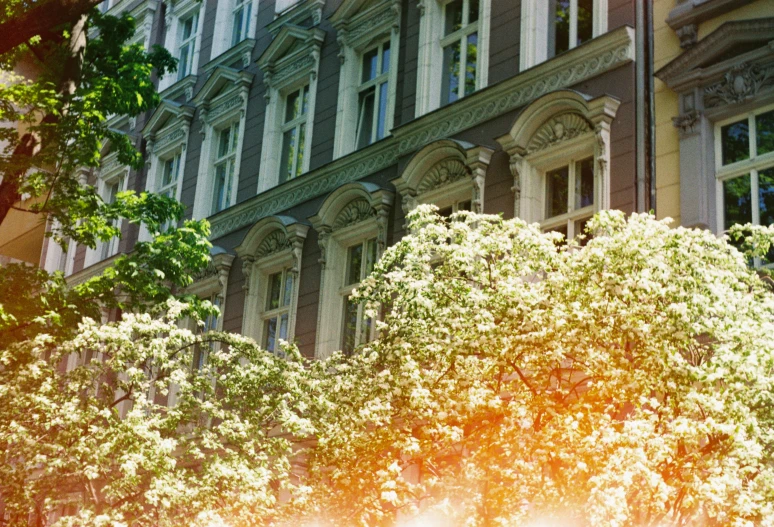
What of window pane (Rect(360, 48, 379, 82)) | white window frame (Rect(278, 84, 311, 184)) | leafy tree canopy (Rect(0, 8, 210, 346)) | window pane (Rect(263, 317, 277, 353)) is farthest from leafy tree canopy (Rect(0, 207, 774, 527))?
white window frame (Rect(278, 84, 311, 184))

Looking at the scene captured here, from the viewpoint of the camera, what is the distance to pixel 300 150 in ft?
73.2

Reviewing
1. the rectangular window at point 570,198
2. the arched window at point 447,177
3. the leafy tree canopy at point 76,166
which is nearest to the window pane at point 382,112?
the arched window at point 447,177

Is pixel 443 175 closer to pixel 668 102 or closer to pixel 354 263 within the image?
pixel 354 263

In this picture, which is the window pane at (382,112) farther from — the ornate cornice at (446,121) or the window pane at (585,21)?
the window pane at (585,21)

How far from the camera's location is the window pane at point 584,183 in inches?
604

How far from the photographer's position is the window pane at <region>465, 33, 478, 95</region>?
60.0 ft

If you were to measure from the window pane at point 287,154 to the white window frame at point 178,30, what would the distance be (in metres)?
5.50

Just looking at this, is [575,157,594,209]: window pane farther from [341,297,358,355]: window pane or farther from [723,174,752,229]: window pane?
[341,297,358,355]: window pane

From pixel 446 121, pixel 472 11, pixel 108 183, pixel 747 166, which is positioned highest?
pixel 108 183

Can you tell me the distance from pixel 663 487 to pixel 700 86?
667 centimetres

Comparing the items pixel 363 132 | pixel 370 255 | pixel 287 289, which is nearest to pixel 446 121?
pixel 370 255

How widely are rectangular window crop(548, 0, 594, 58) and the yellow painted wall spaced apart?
1590 millimetres

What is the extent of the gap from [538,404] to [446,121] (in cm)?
850

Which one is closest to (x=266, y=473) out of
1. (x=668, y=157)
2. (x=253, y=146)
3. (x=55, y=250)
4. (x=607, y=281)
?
(x=607, y=281)
